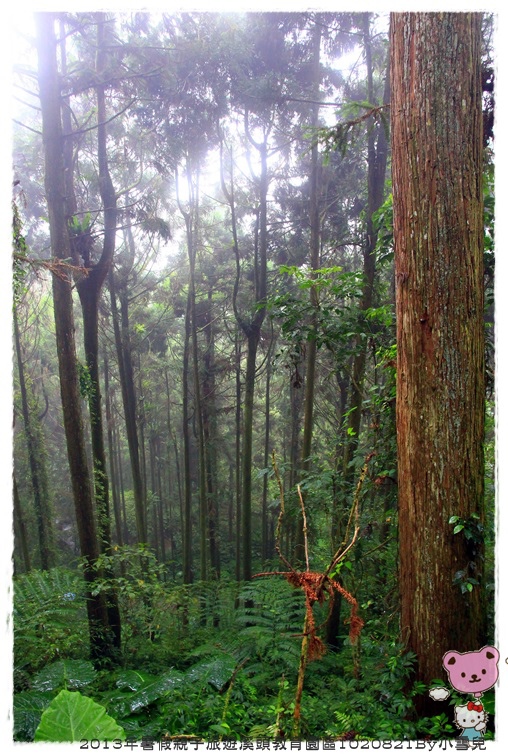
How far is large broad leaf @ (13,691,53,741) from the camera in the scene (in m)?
2.25

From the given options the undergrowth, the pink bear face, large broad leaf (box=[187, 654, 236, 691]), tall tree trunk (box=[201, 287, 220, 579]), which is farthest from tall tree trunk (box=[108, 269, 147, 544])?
the pink bear face

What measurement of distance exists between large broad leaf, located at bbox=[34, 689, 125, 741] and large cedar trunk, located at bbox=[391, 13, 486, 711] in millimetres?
1433

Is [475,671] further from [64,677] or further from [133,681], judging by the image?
[64,677]

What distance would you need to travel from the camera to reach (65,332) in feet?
16.5

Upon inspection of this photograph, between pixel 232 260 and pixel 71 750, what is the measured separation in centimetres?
1282

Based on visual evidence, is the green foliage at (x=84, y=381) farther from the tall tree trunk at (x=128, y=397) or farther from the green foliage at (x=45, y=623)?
the tall tree trunk at (x=128, y=397)

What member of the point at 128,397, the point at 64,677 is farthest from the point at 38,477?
the point at 64,677

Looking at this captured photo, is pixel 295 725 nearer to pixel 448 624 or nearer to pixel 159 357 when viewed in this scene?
pixel 448 624

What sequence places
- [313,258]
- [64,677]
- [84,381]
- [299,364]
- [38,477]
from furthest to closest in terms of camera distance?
[38,477] → [313,258] → [84,381] → [299,364] → [64,677]

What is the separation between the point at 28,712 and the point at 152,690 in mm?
709

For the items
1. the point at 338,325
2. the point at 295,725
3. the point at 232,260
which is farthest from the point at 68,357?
the point at 232,260

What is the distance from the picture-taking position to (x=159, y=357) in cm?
1600

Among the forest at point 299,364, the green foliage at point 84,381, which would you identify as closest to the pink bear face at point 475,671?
the forest at point 299,364

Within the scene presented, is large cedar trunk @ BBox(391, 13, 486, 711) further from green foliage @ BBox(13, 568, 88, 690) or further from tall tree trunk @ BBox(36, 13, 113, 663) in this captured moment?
tall tree trunk @ BBox(36, 13, 113, 663)
